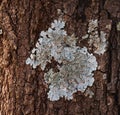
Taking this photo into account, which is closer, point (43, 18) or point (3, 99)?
point (43, 18)

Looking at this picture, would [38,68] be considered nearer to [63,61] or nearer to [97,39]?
[63,61]

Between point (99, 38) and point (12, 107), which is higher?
point (99, 38)

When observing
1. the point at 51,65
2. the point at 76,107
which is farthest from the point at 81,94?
the point at 51,65

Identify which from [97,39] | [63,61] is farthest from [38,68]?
[97,39]

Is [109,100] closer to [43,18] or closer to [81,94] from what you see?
[81,94]
